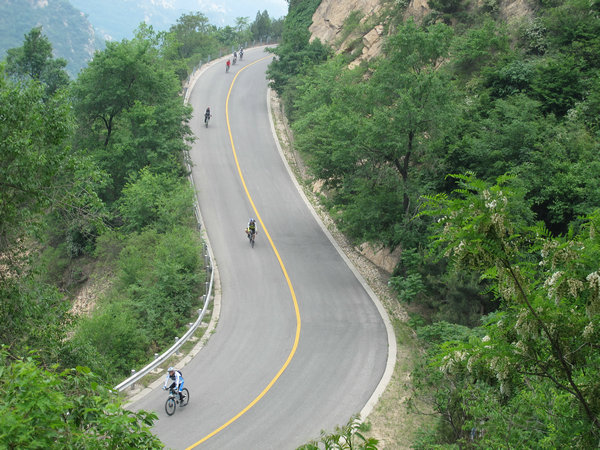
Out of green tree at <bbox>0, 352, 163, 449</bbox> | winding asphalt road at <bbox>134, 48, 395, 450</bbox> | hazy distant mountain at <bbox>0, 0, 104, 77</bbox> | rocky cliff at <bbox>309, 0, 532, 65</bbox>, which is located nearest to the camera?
green tree at <bbox>0, 352, 163, 449</bbox>

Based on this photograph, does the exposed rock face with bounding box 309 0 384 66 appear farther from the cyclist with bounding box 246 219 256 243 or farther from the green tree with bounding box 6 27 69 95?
the green tree with bounding box 6 27 69 95

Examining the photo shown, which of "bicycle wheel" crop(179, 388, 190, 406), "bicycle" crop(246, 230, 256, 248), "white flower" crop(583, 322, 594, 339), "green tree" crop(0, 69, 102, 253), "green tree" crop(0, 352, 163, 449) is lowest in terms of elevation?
"white flower" crop(583, 322, 594, 339)

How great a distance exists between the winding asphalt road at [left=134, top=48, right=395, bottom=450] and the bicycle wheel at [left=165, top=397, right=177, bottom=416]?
17 centimetres

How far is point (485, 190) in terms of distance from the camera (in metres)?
5.45

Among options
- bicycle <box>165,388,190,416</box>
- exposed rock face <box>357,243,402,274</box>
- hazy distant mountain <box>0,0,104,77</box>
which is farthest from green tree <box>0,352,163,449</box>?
hazy distant mountain <box>0,0,104,77</box>

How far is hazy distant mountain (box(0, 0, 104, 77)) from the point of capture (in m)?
158

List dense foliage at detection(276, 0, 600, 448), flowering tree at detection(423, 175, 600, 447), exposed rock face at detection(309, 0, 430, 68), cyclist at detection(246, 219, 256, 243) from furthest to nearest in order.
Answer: exposed rock face at detection(309, 0, 430, 68)
cyclist at detection(246, 219, 256, 243)
dense foliage at detection(276, 0, 600, 448)
flowering tree at detection(423, 175, 600, 447)

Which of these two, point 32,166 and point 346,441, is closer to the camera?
point 346,441

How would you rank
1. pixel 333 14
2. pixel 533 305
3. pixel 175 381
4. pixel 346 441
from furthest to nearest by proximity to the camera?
pixel 333 14, pixel 175 381, pixel 533 305, pixel 346 441

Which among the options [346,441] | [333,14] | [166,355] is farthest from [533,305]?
[333,14]

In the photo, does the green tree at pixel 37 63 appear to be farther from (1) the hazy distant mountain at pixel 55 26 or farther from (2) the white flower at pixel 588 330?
(1) the hazy distant mountain at pixel 55 26

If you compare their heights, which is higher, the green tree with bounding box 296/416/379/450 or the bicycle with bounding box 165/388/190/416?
the bicycle with bounding box 165/388/190/416

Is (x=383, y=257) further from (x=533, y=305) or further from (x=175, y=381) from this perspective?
(x=533, y=305)

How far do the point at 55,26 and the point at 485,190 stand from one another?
198 m
